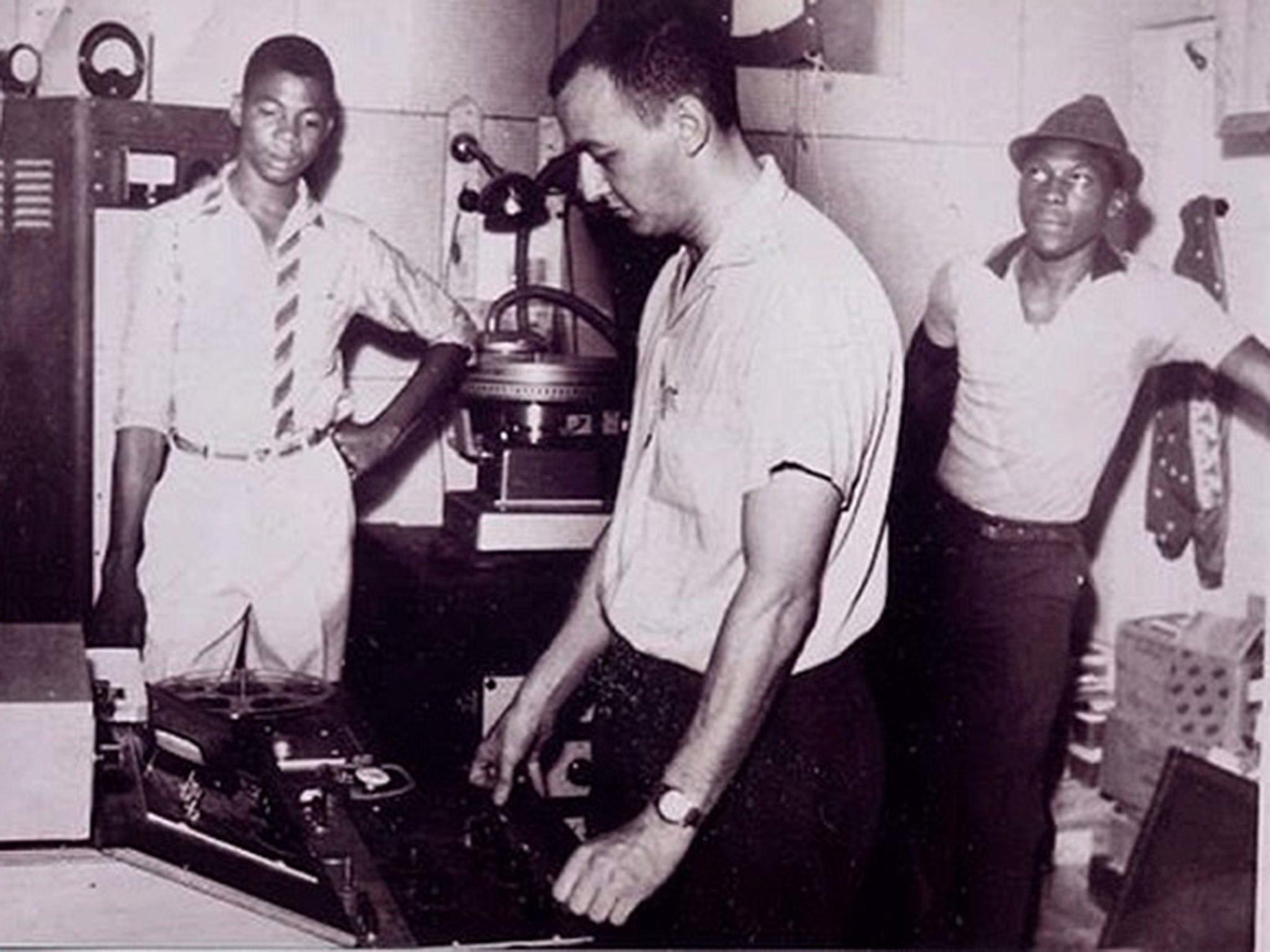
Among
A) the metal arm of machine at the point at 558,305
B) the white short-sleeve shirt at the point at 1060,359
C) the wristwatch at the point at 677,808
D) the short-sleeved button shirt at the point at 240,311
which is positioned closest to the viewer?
the wristwatch at the point at 677,808

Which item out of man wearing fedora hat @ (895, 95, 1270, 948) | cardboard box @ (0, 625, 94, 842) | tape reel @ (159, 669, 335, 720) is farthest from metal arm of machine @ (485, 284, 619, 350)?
cardboard box @ (0, 625, 94, 842)

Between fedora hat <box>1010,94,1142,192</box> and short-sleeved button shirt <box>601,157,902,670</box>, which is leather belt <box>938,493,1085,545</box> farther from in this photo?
fedora hat <box>1010,94,1142,192</box>

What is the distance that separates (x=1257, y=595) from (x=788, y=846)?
2.42 ft

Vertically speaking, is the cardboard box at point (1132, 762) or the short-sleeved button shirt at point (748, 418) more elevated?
the short-sleeved button shirt at point (748, 418)

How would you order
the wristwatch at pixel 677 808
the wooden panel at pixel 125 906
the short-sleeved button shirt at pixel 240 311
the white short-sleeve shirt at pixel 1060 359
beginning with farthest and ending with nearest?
the white short-sleeve shirt at pixel 1060 359 < the short-sleeved button shirt at pixel 240 311 < the wristwatch at pixel 677 808 < the wooden panel at pixel 125 906

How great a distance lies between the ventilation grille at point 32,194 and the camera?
205 cm

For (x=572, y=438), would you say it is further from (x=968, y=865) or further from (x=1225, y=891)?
(x=1225, y=891)

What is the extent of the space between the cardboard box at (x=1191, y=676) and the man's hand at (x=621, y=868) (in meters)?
0.73

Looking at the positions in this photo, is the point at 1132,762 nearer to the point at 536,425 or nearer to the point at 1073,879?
the point at 1073,879

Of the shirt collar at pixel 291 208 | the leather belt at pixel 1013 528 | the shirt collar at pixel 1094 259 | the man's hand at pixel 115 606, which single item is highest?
the shirt collar at pixel 291 208

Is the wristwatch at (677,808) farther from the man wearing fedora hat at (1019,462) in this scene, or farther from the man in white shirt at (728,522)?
the man wearing fedora hat at (1019,462)

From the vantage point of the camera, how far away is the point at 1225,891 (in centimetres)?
237

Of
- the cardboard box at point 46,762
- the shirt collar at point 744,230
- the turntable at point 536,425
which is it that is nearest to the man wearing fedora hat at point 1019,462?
the shirt collar at point 744,230

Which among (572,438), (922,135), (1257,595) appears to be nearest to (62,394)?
(572,438)
